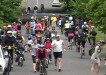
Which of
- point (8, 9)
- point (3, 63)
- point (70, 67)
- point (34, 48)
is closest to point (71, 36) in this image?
point (8, 9)

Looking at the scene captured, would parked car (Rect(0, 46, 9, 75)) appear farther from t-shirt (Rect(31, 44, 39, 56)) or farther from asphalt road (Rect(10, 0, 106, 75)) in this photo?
asphalt road (Rect(10, 0, 106, 75))

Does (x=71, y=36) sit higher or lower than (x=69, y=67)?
higher

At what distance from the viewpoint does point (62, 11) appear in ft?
244

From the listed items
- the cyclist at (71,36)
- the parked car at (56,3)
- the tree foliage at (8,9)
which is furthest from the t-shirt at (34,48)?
the parked car at (56,3)

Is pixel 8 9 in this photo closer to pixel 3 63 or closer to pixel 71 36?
pixel 71 36

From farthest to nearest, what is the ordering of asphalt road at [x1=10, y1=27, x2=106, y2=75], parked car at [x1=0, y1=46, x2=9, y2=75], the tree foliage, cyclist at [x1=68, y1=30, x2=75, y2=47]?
the tree foliage, cyclist at [x1=68, y1=30, x2=75, y2=47], asphalt road at [x1=10, y1=27, x2=106, y2=75], parked car at [x1=0, y1=46, x2=9, y2=75]

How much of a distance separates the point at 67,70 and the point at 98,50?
14.9 feet

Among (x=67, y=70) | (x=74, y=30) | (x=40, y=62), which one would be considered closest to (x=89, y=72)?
(x=67, y=70)

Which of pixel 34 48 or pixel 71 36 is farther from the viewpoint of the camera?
pixel 71 36

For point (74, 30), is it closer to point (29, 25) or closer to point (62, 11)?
point (29, 25)

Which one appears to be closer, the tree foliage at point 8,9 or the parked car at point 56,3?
the tree foliage at point 8,9

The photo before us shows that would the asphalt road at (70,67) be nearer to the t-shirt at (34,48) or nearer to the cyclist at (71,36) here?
the t-shirt at (34,48)

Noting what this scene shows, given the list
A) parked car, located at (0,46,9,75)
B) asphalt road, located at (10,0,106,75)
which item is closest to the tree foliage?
asphalt road, located at (10,0,106,75)

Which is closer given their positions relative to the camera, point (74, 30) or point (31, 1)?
point (74, 30)
